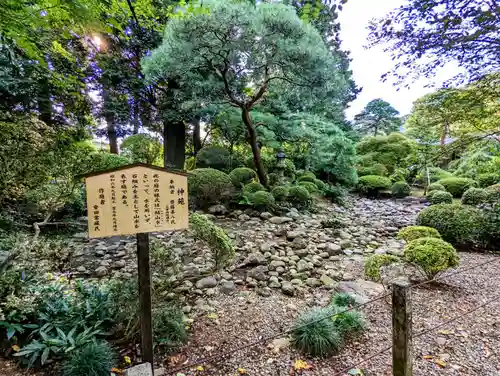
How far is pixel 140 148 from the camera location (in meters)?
8.07

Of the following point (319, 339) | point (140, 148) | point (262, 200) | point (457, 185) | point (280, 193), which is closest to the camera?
point (319, 339)

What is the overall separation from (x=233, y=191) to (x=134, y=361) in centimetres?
475

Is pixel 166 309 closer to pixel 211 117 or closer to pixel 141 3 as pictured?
pixel 141 3

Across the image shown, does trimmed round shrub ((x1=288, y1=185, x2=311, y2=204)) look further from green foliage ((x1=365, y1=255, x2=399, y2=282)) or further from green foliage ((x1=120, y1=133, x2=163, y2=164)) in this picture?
green foliage ((x1=120, y1=133, x2=163, y2=164))

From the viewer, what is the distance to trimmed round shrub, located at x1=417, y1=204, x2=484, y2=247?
15.1 feet

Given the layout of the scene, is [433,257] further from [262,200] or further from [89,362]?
[262,200]

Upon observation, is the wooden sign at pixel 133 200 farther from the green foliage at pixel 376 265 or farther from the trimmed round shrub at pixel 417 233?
the trimmed round shrub at pixel 417 233

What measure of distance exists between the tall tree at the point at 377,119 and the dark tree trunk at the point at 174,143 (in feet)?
39.6

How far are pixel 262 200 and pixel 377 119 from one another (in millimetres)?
13300

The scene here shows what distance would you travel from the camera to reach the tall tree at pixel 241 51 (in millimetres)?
4879

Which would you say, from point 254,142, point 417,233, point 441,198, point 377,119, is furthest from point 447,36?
point 377,119

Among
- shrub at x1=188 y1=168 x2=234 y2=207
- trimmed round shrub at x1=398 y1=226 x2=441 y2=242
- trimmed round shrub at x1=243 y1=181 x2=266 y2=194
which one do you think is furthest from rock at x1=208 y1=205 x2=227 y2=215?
trimmed round shrub at x1=398 y1=226 x2=441 y2=242

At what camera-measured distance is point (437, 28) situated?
3.53 metres

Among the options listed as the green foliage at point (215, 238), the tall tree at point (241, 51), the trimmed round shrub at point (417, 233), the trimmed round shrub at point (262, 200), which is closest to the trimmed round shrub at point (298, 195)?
the trimmed round shrub at point (262, 200)
